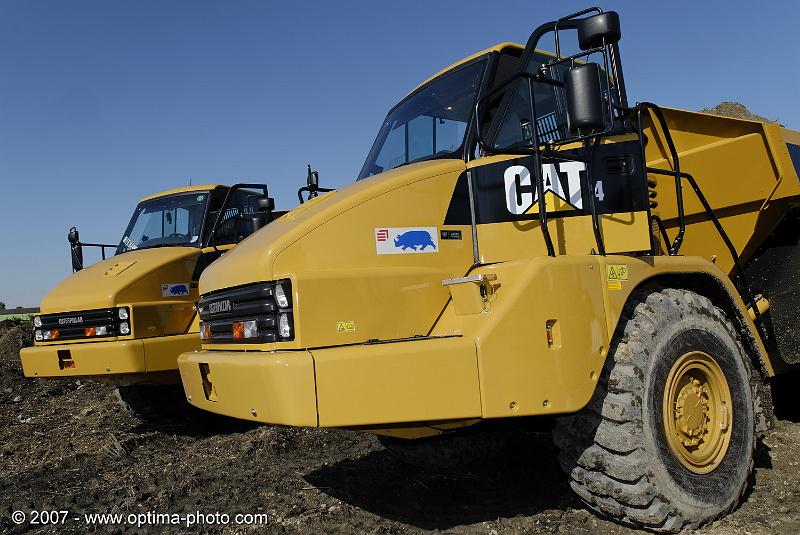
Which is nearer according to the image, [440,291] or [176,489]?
[440,291]

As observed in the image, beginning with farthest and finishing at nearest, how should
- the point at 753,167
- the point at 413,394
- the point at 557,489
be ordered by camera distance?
the point at 753,167 → the point at 557,489 → the point at 413,394

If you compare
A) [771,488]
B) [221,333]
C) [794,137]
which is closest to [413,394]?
[221,333]

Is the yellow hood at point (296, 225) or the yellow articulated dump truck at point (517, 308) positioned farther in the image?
the yellow hood at point (296, 225)

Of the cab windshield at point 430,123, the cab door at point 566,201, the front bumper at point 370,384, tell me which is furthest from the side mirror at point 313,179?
the front bumper at point 370,384

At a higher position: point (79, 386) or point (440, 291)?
point (440, 291)

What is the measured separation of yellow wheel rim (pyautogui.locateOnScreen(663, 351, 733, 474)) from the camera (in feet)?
11.9

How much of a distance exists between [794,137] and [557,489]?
331 cm

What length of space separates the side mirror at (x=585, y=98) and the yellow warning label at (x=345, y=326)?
4.78ft

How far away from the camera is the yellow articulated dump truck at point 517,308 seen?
10.3 ft

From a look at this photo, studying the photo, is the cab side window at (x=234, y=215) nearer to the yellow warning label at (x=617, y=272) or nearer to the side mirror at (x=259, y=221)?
the side mirror at (x=259, y=221)

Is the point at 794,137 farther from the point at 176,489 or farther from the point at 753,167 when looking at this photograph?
the point at 176,489

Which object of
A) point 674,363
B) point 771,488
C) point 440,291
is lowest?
point 771,488

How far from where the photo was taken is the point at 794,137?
5.24 metres

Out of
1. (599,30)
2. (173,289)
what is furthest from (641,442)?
(173,289)
